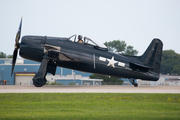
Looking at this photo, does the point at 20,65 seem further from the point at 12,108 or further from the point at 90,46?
the point at 12,108

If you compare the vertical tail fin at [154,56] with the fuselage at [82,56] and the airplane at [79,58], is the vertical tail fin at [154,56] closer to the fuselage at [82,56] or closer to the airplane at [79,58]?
the airplane at [79,58]

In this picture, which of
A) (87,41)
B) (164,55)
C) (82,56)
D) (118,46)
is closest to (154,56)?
(87,41)

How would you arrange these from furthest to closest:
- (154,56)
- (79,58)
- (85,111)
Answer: (154,56), (79,58), (85,111)

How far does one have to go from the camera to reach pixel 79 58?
18562 mm

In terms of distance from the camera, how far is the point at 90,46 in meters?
19.1

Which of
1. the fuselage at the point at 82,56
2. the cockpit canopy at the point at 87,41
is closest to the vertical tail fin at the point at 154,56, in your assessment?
the fuselage at the point at 82,56

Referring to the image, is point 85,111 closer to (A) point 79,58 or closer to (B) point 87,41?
(A) point 79,58

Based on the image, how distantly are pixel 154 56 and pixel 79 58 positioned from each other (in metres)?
6.54

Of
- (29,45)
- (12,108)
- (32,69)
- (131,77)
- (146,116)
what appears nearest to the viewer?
(146,116)

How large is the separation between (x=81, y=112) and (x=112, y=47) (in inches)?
3308

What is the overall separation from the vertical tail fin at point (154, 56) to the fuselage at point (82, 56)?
935 millimetres

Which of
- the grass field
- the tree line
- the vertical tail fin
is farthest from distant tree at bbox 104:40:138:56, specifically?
the grass field

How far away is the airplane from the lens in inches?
706

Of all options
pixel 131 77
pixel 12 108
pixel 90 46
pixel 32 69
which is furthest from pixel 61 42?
pixel 32 69
